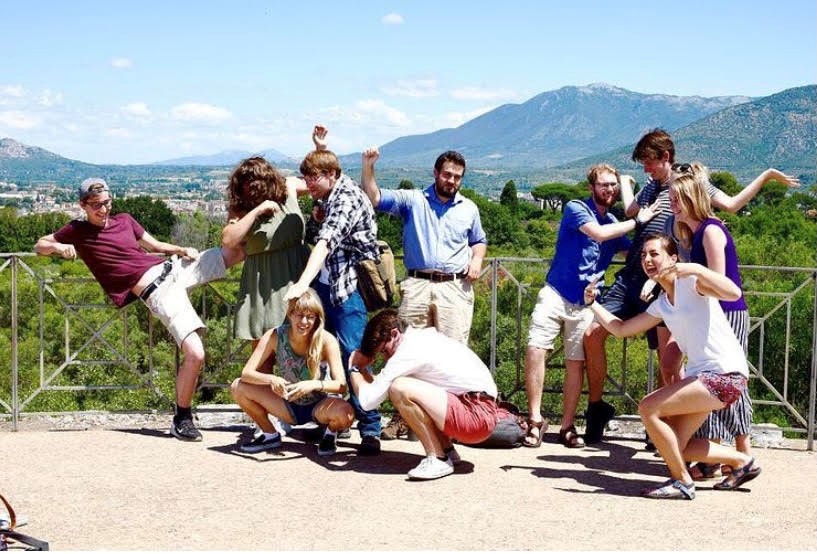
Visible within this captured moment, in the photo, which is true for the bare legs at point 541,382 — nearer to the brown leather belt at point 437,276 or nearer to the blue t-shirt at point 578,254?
the blue t-shirt at point 578,254

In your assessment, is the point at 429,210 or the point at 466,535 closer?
the point at 466,535

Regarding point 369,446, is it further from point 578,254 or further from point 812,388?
point 812,388

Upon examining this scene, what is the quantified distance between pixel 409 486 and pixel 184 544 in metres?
1.34

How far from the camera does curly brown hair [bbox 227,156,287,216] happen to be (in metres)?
5.98

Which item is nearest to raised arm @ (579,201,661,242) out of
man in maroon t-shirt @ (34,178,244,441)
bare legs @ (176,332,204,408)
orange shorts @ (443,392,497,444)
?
orange shorts @ (443,392,497,444)

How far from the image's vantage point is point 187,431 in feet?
20.5

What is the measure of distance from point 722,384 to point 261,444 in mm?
2639

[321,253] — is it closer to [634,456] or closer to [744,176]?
[634,456]

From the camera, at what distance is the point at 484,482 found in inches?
212

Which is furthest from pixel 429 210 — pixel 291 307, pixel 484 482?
pixel 484 482

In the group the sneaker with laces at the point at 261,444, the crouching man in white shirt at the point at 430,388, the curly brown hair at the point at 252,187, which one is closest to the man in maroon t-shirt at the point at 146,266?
the curly brown hair at the point at 252,187

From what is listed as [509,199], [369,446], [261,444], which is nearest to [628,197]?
[369,446]

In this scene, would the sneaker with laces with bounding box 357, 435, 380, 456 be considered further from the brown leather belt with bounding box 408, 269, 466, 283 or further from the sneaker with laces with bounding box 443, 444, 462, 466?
the brown leather belt with bounding box 408, 269, 466, 283

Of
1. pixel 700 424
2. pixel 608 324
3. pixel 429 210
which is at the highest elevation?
pixel 429 210
